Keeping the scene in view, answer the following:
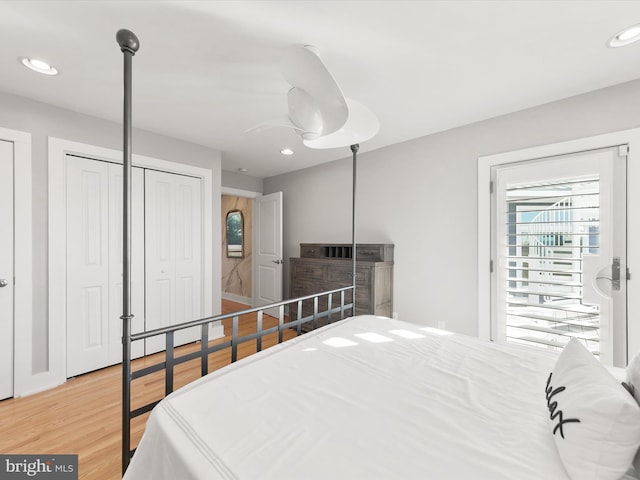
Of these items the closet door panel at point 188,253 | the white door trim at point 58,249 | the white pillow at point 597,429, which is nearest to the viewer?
the white pillow at point 597,429

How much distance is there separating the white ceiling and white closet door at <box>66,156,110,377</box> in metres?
0.60

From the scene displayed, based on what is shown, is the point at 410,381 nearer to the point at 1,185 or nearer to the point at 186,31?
the point at 186,31

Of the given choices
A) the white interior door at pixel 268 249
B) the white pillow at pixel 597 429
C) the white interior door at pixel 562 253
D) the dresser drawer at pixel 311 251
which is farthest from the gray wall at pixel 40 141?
the white interior door at pixel 562 253

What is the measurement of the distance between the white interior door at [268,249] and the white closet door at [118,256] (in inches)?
71.7

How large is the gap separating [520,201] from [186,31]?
2.69m

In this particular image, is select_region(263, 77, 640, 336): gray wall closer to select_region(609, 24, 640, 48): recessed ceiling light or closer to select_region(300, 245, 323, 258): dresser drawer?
select_region(300, 245, 323, 258): dresser drawer

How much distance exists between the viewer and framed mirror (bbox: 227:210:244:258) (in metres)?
5.84

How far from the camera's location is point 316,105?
1.40 metres

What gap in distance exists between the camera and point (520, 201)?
246 cm

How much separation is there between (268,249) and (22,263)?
9.05 ft

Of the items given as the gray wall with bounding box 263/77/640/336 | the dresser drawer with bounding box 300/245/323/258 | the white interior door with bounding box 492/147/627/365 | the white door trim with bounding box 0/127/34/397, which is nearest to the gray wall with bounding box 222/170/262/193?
the dresser drawer with bounding box 300/245/323/258

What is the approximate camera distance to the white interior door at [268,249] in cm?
437

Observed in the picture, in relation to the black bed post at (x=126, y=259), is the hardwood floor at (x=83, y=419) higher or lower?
lower

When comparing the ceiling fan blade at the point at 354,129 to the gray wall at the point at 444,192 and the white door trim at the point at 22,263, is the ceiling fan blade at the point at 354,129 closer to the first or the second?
the gray wall at the point at 444,192
